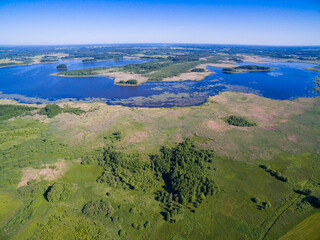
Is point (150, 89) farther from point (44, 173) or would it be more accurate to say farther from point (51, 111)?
point (44, 173)

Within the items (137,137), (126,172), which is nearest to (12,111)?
(137,137)

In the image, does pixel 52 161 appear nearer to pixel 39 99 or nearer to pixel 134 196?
pixel 134 196

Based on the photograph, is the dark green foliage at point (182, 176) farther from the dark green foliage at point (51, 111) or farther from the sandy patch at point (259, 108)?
the dark green foliage at point (51, 111)

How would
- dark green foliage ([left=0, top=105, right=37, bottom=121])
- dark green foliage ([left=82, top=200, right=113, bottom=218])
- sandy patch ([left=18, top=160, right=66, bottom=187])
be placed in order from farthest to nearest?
1. dark green foliage ([left=0, top=105, right=37, bottom=121])
2. sandy patch ([left=18, top=160, right=66, bottom=187])
3. dark green foliage ([left=82, top=200, right=113, bottom=218])

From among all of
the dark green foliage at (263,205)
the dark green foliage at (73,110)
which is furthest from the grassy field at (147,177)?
the dark green foliage at (73,110)

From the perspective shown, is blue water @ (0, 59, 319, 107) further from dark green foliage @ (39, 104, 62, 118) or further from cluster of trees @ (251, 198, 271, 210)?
cluster of trees @ (251, 198, 271, 210)

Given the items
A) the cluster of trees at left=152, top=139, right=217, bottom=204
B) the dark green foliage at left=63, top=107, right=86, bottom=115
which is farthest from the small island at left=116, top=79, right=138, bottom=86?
the cluster of trees at left=152, top=139, right=217, bottom=204
